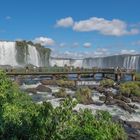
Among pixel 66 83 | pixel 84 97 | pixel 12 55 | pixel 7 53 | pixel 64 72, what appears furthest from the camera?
pixel 12 55

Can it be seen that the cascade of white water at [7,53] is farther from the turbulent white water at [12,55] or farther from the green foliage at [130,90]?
the green foliage at [130,90]

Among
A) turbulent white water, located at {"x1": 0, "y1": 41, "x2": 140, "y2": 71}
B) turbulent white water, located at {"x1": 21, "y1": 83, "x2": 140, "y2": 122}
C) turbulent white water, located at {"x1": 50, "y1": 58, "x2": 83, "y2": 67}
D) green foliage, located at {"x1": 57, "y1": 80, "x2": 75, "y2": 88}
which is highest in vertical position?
turbulent white water, located at {"x1": 0, "y1": 41, "x2": 140, "y2": 71}

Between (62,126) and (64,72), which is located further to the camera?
(64,72)

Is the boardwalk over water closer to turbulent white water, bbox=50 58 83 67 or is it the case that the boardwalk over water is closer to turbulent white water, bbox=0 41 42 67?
turbulent white water, bbox=0 41 42 67

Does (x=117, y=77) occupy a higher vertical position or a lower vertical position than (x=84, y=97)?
higher

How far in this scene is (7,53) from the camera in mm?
81062

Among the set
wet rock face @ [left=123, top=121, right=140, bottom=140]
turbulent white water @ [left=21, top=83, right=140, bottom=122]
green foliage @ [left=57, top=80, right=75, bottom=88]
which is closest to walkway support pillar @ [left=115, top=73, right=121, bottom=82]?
green foliage @ [left=57, top=80, right=75, bottom=88]

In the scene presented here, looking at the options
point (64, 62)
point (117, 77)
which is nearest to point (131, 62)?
point (64, 62)

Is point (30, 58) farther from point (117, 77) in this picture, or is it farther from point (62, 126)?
point (62, 126)

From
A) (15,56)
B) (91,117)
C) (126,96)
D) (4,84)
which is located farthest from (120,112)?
(15,56)

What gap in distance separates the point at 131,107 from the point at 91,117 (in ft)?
77.1

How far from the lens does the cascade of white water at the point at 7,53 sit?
79750 millimetres

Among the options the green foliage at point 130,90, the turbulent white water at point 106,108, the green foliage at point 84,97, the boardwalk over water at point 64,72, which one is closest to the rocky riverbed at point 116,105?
the turbulent white water at point 106,108

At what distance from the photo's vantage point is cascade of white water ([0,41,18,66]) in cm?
7975
